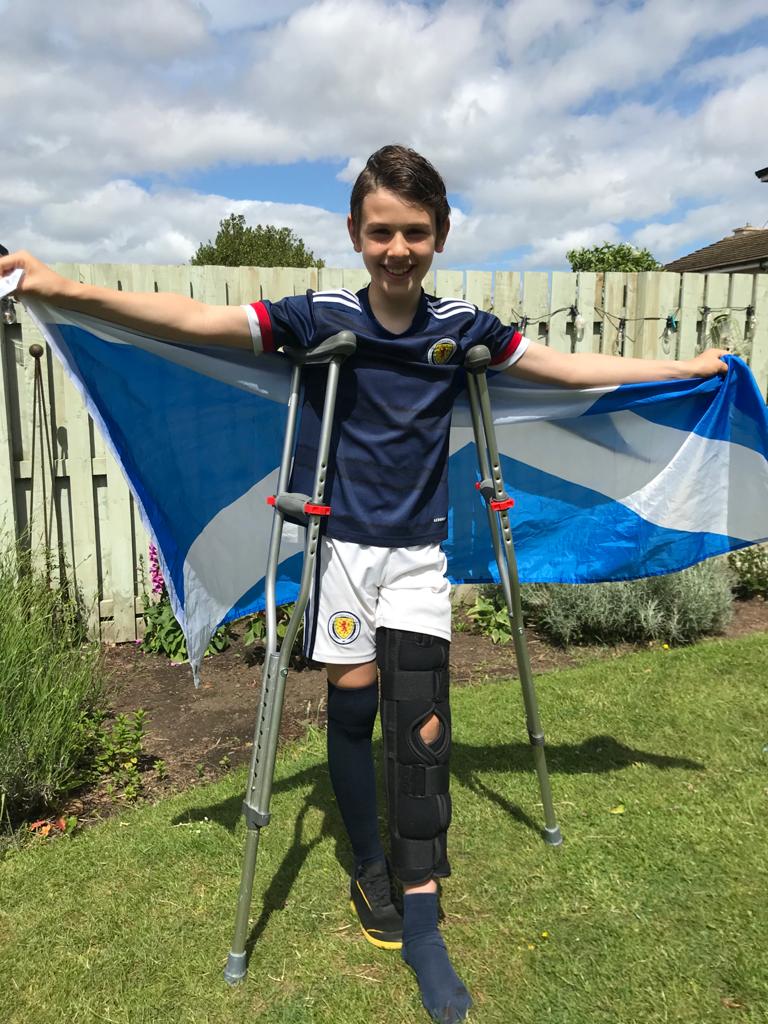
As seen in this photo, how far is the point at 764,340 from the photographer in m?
7.08

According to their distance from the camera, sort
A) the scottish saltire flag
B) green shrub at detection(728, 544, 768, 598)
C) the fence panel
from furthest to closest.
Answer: the fence panel < green shrub at detection(728, 544, 768, 598) < the scottish saltire flag

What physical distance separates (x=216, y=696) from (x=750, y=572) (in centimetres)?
465

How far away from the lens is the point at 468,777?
380 cm

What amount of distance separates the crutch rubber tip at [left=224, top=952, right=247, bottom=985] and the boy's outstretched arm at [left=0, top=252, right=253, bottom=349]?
204 centimetres

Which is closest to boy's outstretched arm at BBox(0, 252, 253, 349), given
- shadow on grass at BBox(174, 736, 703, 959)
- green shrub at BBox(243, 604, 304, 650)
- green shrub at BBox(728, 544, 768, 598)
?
shadow on grass at BBox(174, 736, 703, 959)

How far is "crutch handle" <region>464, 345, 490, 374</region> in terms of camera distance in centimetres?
266

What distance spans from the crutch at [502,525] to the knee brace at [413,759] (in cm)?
55

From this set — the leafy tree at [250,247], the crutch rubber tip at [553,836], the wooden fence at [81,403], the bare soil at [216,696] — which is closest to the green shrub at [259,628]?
the bare soil at [216,696]

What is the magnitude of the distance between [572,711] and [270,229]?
107 ft

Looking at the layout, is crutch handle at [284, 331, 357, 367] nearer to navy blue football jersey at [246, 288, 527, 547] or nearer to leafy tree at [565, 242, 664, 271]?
navy blue football jersey at [246, 288, 527, 547]

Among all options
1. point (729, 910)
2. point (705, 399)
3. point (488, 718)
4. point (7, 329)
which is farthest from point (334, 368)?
point (7, 329)

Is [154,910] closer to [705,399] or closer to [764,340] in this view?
[705,399]

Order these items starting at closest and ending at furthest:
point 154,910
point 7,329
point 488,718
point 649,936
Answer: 1. point 649,936
2. point 154,910
3. point 488,718
4. point 7,329

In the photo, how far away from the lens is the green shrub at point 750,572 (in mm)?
6656
